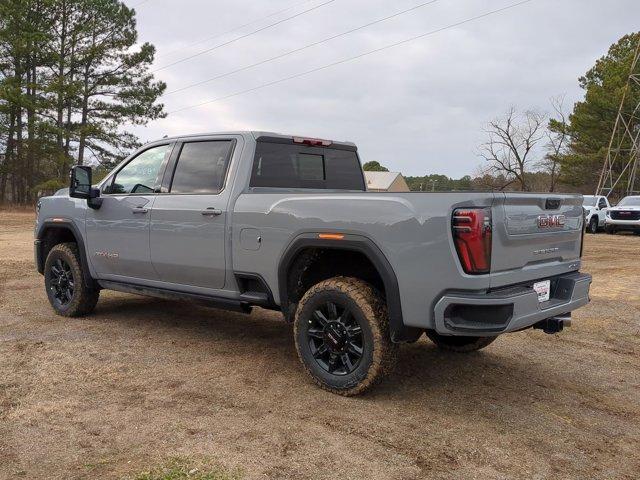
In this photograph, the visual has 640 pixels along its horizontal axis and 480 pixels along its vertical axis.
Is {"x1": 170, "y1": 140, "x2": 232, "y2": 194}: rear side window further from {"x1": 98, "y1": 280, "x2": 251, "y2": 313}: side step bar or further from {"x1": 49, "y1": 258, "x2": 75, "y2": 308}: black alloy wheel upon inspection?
{"x1": 49, "y1": 258, "x2": 75, "y2": 308}: black alloy wheel

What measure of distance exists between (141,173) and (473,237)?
3.55 m

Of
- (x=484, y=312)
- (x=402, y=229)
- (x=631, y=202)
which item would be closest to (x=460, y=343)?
(x=484, y=312)

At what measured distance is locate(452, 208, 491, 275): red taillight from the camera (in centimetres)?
333

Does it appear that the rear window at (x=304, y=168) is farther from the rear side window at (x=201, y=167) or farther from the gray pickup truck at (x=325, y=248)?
the rear side window at (x=201, y=167)

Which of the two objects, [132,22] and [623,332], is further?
[132,22]

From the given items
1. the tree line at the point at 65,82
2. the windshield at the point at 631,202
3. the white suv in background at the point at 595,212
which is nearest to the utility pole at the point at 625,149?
the white suv in background at the point at 595,212

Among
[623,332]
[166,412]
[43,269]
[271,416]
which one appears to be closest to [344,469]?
[271,416]

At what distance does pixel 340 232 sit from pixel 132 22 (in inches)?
1357

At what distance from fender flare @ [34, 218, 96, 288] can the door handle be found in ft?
6.48

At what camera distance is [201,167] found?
16.4 feet

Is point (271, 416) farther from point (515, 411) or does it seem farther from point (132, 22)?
point (132, 22)

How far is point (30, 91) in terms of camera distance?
32812 mm

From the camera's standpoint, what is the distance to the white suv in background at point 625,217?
23156mm

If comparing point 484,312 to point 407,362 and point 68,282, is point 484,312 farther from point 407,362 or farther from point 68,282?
point 68,282
